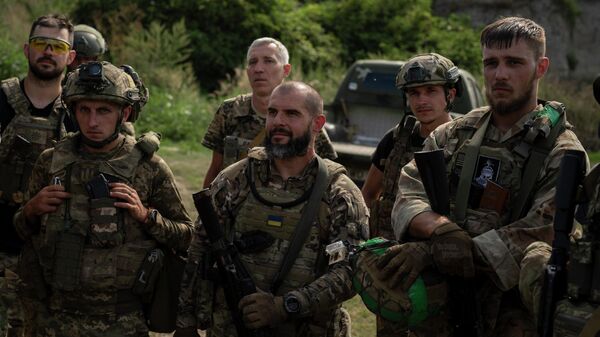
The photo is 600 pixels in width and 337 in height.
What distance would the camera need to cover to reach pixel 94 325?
4367mm

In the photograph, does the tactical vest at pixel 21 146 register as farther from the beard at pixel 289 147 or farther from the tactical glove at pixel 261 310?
the tactical glove at pixel 261 310

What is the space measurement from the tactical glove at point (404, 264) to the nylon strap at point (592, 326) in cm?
77

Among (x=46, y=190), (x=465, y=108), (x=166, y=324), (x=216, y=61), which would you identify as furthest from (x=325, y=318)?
(x=216, y=61)

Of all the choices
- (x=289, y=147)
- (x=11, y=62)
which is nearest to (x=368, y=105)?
(x=11, y=62)

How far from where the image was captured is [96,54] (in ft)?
20.5

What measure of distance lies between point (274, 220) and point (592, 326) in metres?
1.65

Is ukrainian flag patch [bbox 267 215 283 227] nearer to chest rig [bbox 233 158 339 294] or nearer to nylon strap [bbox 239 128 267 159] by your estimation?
chest rig [bbox 233 158 339 294]

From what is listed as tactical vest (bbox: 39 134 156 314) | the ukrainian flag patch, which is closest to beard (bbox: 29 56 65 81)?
tactical vest (bbox: 39 134 156 314)

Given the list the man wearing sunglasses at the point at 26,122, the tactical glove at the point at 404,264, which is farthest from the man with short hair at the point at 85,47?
the tactical glove at the point at 404,264

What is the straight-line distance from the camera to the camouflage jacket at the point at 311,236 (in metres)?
3.98

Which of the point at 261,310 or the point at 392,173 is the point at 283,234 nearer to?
the point at 261,310

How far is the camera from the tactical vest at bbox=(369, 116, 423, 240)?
5.26m

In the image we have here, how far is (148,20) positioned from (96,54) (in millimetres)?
12838

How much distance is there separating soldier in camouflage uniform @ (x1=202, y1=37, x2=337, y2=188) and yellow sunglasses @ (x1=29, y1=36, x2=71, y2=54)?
1.19 m
